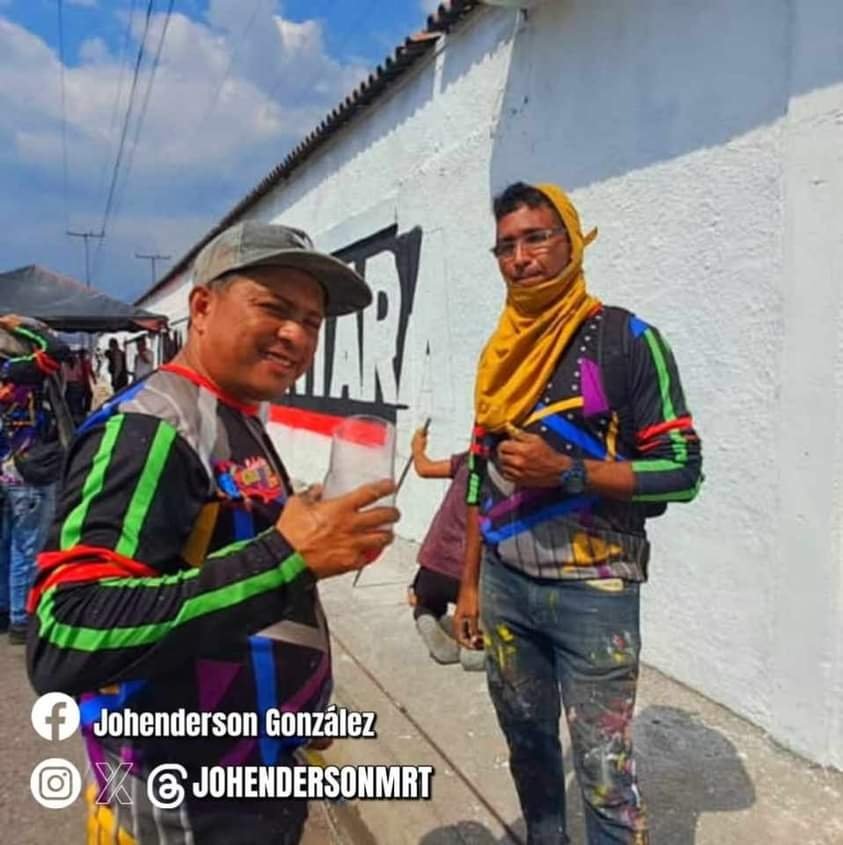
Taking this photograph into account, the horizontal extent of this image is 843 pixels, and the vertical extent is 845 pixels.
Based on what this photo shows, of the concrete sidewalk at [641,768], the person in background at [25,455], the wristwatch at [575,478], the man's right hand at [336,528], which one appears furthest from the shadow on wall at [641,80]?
the person in background at [25,455]

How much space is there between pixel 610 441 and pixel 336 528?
1.08 m

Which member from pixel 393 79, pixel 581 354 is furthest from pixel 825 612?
pixel 393 79

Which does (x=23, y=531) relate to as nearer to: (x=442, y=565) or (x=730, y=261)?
(x=442, y=565)

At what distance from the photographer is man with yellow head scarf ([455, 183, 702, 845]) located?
2.00m

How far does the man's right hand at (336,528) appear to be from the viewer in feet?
3.96

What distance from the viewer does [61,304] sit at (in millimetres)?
11938

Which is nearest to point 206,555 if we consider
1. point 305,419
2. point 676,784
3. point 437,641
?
point 676,784

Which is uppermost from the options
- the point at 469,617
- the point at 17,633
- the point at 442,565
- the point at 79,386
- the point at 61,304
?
the point at 61,304

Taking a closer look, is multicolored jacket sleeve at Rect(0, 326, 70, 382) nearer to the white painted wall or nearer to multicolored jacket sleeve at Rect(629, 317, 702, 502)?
the white painted wall

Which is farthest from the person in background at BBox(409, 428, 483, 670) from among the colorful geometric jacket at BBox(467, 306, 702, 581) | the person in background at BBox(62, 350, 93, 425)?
the person in background at BBox(62, 350, 93, 425)

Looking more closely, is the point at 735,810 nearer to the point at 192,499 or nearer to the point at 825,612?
the point at 825,612

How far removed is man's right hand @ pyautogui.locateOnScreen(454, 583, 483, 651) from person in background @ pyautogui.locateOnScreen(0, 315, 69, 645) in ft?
11.6

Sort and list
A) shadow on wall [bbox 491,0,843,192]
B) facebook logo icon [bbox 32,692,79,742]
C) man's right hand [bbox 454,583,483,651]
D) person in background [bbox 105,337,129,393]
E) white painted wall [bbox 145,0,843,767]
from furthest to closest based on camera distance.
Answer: person in background [bbox 105,337,129,393] < shadow on wall [bbox 491,0,843,192] < white painted wall [bbox 145,0,843,767] < man's right hand [bbox 454,583,483,651] < facebook logo icon [bbox 32,692,79,742]

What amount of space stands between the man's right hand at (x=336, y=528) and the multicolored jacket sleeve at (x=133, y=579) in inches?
0.9
